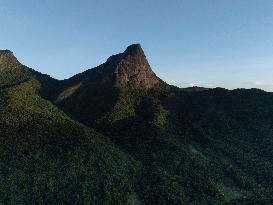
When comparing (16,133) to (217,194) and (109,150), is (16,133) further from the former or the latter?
(217,194)

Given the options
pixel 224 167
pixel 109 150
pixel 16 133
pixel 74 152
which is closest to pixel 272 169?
pixel 224 167

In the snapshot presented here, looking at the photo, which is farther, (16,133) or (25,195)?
(16,133)

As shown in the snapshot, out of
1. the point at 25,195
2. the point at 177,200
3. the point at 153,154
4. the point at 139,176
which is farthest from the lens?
the point at 153,154

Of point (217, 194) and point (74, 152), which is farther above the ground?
point (74, 152)

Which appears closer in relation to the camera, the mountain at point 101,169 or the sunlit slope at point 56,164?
the sunlit slope at point 56,164

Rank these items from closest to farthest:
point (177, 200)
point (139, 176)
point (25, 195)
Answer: point (25, 195) < point (177, 200) < point (139, 176)

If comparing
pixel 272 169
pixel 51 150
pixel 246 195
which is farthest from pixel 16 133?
pixel 272 169

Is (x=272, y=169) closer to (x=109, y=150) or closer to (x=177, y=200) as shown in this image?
(x=177, y=200)

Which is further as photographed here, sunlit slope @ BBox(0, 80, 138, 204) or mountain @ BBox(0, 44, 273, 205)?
mountain @ BBox(0, 44, 273, 205)

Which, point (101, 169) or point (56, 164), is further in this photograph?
point (101, 169)

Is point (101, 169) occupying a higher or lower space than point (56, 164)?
lower
